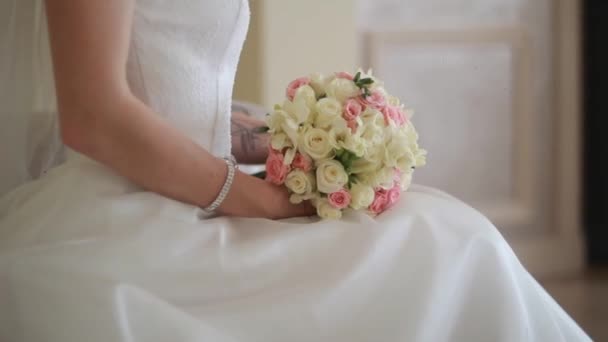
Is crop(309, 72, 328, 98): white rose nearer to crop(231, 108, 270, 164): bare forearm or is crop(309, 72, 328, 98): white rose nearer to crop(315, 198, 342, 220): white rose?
crop(315, 198, 342, 220): white rose

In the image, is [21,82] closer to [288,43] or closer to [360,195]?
[360,195]

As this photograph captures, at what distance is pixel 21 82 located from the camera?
1163 millimetres

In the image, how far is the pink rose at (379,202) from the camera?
3.44ft

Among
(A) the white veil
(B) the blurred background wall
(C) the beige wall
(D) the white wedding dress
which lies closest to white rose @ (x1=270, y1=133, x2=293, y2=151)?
(D) the white wedding dress

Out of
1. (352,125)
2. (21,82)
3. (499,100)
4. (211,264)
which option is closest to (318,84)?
A: (352,125)

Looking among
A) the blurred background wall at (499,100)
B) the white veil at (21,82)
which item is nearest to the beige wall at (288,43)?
the blurred background wall at (499,100)

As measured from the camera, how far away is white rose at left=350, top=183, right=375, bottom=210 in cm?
102

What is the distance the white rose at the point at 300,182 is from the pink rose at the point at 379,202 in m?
0.09

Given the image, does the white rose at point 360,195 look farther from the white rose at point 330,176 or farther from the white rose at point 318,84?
the white rose at point 318,84

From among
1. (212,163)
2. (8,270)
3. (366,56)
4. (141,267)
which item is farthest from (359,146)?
(366,56)

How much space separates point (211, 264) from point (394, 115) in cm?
35

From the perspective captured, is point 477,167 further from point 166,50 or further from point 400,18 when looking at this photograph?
point 166,50

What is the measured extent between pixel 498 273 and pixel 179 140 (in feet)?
1.47

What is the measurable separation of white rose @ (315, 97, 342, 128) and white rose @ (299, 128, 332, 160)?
14 millimetres
